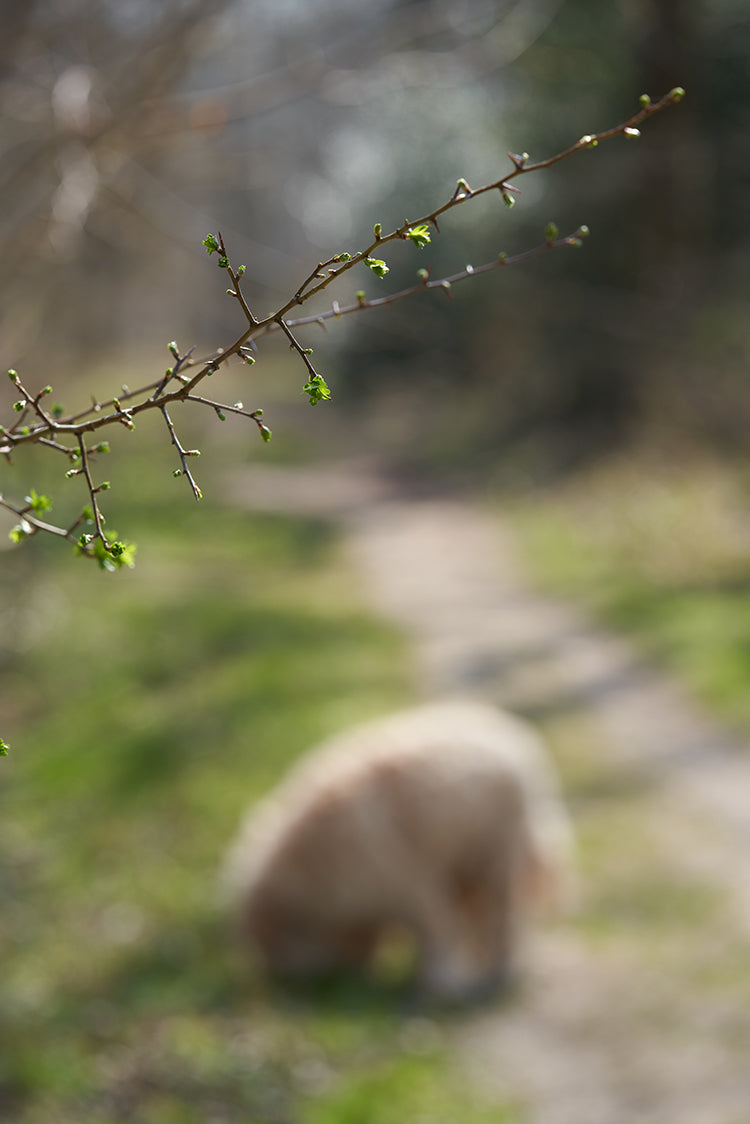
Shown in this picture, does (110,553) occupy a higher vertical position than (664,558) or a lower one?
lower

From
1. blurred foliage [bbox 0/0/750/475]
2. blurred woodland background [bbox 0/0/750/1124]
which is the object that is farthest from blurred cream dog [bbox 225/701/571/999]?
blurred foliage [bbox 0/0/750/475]

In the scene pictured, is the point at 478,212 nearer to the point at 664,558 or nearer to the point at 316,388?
the point at 664,558

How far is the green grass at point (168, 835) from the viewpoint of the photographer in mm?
5098

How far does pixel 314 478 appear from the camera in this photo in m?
22.4

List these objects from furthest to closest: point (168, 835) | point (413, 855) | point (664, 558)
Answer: point (664, 558)
point (168, 835)
point (413, 855)

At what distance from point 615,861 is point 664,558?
6944mm

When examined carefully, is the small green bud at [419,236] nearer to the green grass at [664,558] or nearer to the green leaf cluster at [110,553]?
the green leaf cluster at [110,553]

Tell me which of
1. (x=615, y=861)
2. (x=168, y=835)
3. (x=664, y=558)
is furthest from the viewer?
(x=664, y=558)

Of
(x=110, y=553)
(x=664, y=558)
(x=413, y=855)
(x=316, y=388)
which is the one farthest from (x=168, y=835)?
Answer: (x=664, y=558)

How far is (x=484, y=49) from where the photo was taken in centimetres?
533

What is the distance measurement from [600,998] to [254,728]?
4.33 metres

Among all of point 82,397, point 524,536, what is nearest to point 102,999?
point 82,397

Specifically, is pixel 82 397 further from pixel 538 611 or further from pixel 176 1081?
pixel 176 1081

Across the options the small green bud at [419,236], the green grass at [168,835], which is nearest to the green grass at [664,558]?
the green grass at [168,835]
